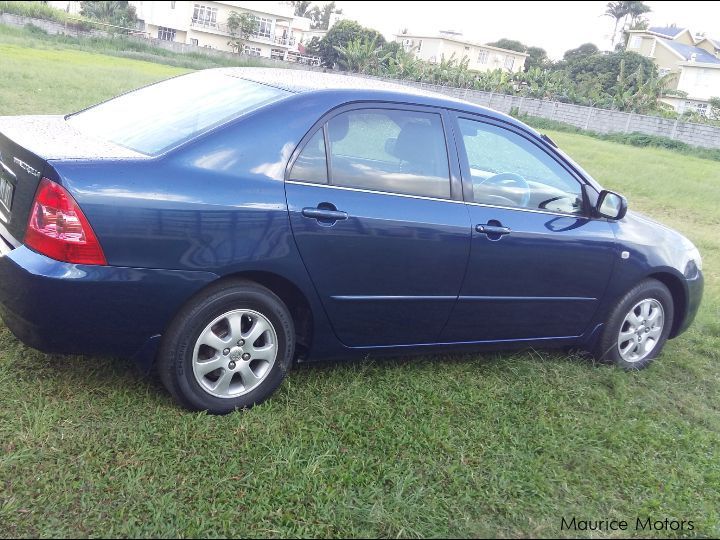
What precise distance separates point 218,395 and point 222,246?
709mm

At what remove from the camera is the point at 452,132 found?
3.96 metres

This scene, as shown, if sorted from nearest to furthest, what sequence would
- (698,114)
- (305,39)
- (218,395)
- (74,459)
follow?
A: (74,459), (218,395), (698,114), (305,39)

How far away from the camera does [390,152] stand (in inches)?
150

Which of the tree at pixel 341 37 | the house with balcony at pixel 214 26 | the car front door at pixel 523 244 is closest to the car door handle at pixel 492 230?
the car front door at pixel 523 244

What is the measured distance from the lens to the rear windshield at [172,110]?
3426mm

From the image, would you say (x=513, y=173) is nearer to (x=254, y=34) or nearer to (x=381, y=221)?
(x=381, y=221)

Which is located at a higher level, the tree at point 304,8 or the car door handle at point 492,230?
the tree at point 304,8

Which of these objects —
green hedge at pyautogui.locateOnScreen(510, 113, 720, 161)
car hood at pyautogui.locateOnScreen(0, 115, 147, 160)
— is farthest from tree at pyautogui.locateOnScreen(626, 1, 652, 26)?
car hood at pyautogui.locateOnScreen(0, 115, 147, 160)

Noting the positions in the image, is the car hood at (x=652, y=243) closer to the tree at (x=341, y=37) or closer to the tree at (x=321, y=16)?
the tree at (x=341, y=37)

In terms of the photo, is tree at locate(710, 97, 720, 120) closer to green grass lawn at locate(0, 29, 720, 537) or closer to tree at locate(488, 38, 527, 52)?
green grass lawn at locate(0, 29, 720, 537)

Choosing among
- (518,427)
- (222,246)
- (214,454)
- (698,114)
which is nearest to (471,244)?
(518,427)

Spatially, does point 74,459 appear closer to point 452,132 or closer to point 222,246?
point 222,246

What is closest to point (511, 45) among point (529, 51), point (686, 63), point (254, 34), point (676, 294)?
point (529, 51)

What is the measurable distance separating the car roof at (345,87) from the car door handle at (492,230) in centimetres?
68
